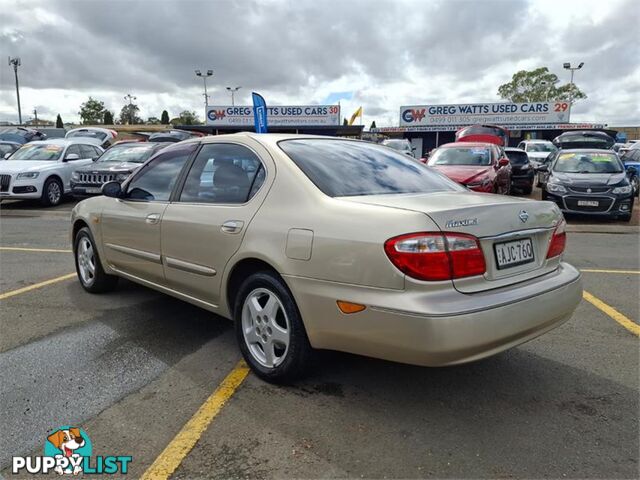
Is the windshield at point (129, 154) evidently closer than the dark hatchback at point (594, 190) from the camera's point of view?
No

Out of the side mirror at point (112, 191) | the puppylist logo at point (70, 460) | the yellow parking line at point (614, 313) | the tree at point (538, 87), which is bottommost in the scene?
the puppylist logo at point (70, 460)

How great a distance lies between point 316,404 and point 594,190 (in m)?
9.45

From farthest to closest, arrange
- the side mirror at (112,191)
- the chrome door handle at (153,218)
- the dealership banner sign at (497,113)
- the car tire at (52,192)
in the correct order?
1. the dealership banner sign at (497,113)
2. the car tire at (52,192)
3. the side mirror at (112,191)
4. the chrome door handle at (153,218)

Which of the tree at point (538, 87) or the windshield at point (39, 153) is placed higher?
the tree at point (538, 87)

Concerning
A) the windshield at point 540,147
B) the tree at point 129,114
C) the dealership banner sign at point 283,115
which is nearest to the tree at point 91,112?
the tree at point 129,114

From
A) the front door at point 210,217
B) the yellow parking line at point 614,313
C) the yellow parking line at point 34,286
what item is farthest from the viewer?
the yellow parking line at point 34,286

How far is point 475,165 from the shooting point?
11.1 m

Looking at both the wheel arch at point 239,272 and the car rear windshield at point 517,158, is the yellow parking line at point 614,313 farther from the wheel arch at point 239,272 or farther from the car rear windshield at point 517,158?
the car rear windshield at point 517,158

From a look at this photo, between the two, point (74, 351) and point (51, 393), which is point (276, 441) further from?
point (74, 351)

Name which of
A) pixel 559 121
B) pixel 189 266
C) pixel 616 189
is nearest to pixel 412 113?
pixel 559 121

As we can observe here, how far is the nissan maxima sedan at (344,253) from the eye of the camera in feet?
8.44

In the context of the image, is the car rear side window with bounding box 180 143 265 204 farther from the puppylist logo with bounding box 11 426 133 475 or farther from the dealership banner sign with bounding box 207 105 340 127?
the dealership banner sign with bounding box 207 105 340 127

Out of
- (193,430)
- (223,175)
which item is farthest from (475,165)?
(193,430)

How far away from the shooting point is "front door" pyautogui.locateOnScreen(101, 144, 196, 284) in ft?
13.4
